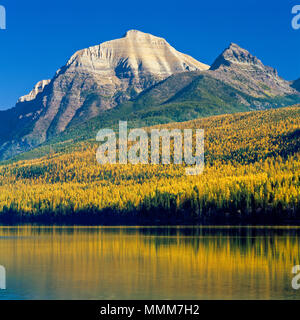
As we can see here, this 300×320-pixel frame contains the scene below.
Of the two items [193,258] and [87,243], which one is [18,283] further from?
[87,243]

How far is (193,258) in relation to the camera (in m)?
102

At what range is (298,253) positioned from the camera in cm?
10469

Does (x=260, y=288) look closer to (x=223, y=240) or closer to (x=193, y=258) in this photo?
(x=193, y=258)

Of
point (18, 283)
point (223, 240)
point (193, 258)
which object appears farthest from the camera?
point (223, 240)

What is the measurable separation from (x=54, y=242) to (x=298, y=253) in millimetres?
59006

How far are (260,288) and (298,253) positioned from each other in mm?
33188

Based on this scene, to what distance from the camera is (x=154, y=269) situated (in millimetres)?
90562

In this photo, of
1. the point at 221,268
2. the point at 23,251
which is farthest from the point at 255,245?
the point at 23,251

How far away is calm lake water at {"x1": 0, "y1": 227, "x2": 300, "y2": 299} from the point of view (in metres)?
72.3

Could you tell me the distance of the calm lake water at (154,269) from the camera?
72312mm
